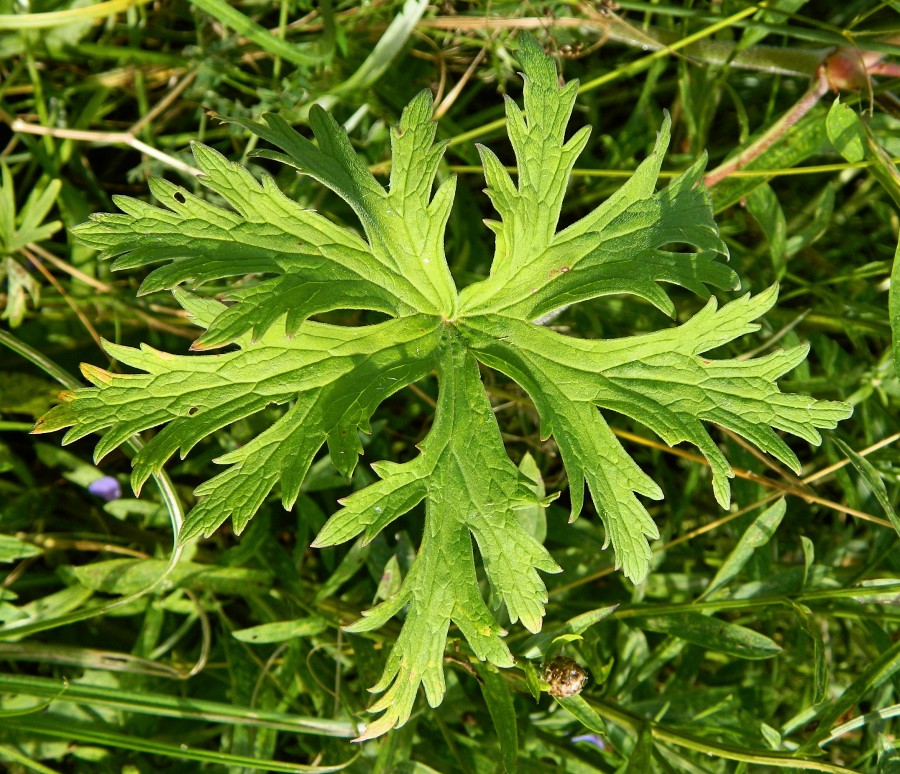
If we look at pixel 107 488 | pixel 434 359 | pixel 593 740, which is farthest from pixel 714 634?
pixel 107 488

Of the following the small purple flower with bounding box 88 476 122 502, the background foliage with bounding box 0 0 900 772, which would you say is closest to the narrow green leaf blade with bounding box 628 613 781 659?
the background foliage with bounding box 0 0 900 772

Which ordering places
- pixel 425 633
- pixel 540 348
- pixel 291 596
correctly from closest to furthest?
1. pixel 425 633
2. pixel 540 348
3. pixel 291 596

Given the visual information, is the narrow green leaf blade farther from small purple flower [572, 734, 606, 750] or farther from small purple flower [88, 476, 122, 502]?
small purple flower [88, 476, 122, 502]

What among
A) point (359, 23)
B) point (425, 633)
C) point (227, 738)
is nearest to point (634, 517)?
point (425, 633)

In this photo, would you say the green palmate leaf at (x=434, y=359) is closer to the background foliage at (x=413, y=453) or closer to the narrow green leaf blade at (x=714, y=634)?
the background foliage at (x=413, y=453)

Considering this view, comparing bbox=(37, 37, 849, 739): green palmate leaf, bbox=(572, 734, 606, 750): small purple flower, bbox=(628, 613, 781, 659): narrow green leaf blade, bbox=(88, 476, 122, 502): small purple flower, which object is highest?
bbox=(37, 37, 849, 739): green palmate leaf

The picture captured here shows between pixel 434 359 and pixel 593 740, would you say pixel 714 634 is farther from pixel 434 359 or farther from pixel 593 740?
pixel 434 359

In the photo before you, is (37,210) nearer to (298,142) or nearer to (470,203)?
(298,142)
